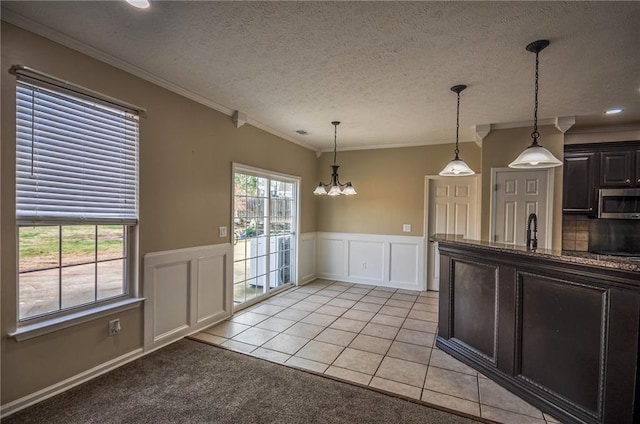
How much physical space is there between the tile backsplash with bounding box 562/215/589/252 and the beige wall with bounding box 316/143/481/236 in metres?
1.54

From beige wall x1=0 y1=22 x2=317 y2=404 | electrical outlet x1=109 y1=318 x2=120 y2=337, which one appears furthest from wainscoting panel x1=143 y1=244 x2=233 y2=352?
electrical outlet x1=109 y1=318 x2=120 y2=337

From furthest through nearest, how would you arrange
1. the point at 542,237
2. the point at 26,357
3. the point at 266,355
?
1. the point at 542,237
2. the point at 266,355
3. the point at 26,357

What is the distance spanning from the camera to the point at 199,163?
11.5 ft

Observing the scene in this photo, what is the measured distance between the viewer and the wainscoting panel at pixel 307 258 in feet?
19.0

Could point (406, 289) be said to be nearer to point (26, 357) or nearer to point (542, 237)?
point (542, 237)

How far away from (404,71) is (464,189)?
3184mm

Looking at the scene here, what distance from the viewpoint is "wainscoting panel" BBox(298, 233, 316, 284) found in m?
5.78

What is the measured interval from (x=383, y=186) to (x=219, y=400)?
443cm

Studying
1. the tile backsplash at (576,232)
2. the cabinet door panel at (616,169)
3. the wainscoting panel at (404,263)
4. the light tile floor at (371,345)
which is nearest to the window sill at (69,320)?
the light tile floor at (371,345)

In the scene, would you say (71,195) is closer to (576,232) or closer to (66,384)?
(66,384)

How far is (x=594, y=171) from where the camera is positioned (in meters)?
4.27

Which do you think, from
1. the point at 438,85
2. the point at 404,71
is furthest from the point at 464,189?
the point at 404,71

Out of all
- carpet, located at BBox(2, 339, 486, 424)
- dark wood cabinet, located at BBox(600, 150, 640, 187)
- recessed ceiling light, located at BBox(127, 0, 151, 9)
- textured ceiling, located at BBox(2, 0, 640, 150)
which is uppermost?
textured ceiling, located at BBox(2, 0, 640, 150)

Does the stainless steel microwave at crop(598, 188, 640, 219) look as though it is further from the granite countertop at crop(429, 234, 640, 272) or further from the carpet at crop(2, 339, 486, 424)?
the carpet at crop(2, 339, 486, 424)
